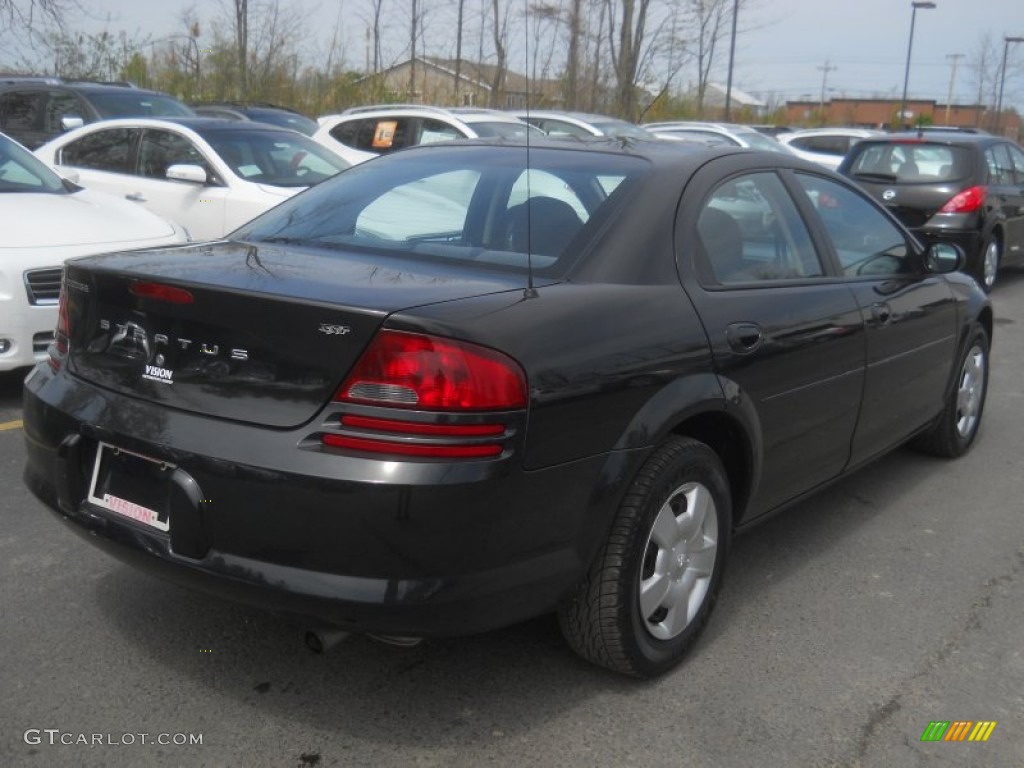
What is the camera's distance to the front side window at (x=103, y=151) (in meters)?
9.39

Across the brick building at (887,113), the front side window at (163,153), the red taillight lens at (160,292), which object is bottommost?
the red taillight lens at (160,292)

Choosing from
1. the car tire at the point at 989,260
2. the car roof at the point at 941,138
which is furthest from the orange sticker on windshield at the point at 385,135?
the car tire at the point at 989,260

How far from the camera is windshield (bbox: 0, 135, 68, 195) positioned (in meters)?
6.88

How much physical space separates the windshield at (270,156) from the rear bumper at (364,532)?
6478mm

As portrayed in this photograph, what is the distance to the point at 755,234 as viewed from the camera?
376 centimetres

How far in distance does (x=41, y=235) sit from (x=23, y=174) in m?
1.37

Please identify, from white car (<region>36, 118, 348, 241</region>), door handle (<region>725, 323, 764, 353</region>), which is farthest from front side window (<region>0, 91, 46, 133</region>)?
door handle (<region>725, 323, 764, 353</region>)

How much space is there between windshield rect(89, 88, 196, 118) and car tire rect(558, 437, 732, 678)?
1066cm

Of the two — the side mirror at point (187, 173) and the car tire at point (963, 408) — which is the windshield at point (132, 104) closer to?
the side mirror at point (187, 173)

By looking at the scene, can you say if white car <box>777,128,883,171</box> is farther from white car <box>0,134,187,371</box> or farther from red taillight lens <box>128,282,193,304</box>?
red taillight lens <box>128,282,193,304</box>

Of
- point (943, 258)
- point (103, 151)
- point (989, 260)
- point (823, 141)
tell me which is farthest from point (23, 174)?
point (823, 141)

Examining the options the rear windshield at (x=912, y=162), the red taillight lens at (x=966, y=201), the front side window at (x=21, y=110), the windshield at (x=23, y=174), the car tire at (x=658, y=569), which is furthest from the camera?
the front side window at (x=21, y=110)

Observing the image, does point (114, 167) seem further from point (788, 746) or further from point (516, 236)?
point (788, 746)

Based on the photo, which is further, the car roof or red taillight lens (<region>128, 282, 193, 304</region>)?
the car roof
